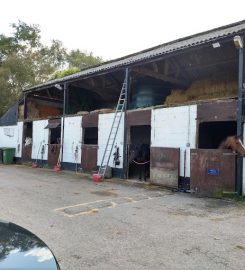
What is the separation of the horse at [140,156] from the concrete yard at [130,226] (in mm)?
2682

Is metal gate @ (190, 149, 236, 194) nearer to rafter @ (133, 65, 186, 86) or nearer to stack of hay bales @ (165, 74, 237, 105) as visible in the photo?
stack of hay bales @ (165, 74, 237, 105)

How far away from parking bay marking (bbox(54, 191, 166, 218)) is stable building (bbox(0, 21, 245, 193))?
2020 millimetres

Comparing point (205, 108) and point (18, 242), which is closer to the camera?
point (18, 242)

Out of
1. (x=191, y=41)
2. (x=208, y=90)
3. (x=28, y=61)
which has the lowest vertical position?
(x=208, y=90)

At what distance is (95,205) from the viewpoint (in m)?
8.48

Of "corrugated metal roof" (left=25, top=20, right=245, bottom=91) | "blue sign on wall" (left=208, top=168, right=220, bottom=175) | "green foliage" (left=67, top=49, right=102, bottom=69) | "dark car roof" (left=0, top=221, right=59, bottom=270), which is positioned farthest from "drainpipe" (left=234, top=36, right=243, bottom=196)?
"green foliage" (left=67, top=49, right=102, bottom=69)

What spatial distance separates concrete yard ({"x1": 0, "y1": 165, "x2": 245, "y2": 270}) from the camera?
4.66 m

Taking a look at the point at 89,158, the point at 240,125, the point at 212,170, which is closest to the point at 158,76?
the point at 89,158

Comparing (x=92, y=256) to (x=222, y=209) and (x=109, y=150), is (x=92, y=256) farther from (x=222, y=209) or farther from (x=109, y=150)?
(x=109, y=150)

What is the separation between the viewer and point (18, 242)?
115 inches

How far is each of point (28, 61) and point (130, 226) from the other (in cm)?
3074

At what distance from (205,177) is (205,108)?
2277mm

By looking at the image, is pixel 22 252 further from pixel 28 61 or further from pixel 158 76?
pixel 28 61

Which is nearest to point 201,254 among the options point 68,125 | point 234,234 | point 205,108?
point 234,234
